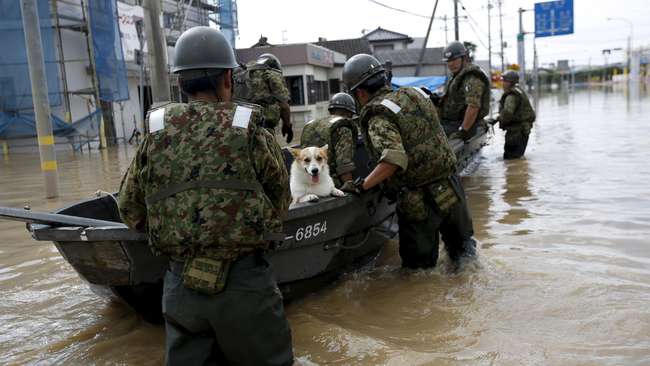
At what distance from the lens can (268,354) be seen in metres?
2.72

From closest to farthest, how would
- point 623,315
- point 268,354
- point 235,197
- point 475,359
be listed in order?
point 235,197
point 268,354
point 475,359
point 623,315

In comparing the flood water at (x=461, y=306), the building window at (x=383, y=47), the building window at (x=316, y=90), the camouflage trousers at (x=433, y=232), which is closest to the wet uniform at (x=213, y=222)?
the flood water at (x=461, y=306)

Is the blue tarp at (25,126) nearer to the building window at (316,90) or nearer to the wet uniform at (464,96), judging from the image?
the wet uniform at (464,96)

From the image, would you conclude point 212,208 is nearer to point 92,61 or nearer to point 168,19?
point 92,61

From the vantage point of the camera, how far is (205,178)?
8.29 ft

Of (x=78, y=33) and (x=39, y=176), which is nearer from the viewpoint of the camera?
(x=39, y=176)

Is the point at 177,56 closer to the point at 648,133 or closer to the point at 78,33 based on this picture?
the point at 648,133

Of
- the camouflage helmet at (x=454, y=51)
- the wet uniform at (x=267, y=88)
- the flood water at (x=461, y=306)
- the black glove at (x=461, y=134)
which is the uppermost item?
the camouflage helmet at (x=454, y=51)

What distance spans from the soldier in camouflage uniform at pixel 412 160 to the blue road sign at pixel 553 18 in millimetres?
36264

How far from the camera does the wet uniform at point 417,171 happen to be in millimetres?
4605

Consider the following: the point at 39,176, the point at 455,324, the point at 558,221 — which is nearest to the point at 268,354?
the point at 455,324

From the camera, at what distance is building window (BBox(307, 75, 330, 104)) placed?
2970cm

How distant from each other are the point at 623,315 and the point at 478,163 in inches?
362

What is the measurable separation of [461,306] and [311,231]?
132 cm
